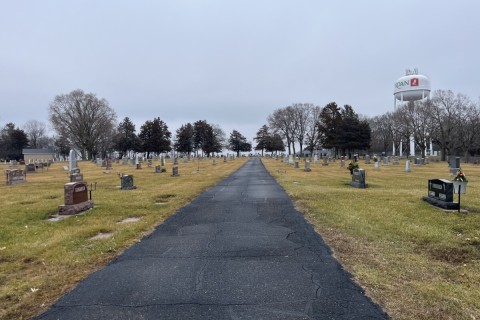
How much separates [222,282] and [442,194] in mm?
9188

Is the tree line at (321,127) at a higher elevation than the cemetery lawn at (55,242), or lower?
higher

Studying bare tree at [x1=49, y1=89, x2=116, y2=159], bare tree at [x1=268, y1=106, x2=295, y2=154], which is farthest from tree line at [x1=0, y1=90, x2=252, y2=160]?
bare tree at [x1=268, y1=106, x2=295, y2=154]

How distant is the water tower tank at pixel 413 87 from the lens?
74562 millimetres

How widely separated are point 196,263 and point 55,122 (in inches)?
3397

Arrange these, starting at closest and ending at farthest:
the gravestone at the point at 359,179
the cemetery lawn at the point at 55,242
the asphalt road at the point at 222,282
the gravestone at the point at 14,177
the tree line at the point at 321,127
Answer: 1. the asphalt road at the point at 222,282
2. the cemetery lawn at the point at 55,242
3. the gravestone at the point at 359,179
4. the gravestone at the point at 14,177
5. the tree line at the point at 321,127

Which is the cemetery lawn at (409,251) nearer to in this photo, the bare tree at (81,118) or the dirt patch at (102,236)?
the dirt patch at (102,236)

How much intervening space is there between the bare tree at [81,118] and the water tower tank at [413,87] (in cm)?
6902

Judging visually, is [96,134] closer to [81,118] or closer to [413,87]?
[81,118]

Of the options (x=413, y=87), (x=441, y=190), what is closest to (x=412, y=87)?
(x=413, y=87)

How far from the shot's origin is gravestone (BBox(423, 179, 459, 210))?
1071 centimetres

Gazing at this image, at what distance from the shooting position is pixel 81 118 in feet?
270

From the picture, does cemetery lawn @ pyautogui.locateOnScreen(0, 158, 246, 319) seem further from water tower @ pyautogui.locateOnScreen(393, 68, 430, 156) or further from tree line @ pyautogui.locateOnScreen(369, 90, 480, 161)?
water tower @ pyautogui.locateOnScreen(393, 68, 430, 156)

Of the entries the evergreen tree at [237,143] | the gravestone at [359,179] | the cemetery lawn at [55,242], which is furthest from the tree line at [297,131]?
the cemetery lawn at [55,242]

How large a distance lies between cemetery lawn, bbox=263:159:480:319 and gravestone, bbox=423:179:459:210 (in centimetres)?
38
